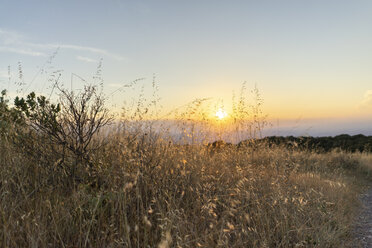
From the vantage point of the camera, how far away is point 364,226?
383 cm

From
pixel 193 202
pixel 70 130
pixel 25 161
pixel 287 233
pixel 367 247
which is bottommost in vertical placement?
pixel 367 247

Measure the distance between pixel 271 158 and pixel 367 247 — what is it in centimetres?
340

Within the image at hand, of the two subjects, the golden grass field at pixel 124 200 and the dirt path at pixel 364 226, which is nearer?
the golden grass field at pixel 124 200

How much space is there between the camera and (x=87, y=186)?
308 centimetres

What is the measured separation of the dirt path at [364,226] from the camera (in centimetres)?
332

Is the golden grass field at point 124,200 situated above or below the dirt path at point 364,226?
above

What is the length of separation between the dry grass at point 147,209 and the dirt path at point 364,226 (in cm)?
15

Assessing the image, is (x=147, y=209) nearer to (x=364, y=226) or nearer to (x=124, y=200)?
(x=124, y=200)

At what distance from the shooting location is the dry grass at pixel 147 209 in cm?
242

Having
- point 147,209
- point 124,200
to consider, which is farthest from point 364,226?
point 124,200

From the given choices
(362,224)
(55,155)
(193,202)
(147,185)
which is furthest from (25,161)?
(362,224)

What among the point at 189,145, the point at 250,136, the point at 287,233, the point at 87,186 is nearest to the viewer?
the point at 287,233

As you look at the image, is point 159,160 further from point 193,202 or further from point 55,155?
point 55,155

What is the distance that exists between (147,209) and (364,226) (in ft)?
9.83
